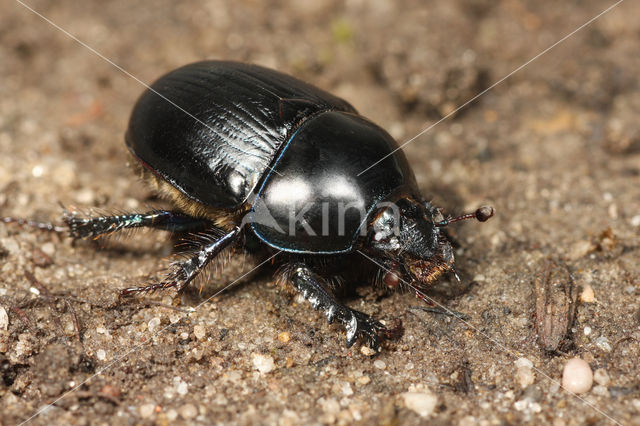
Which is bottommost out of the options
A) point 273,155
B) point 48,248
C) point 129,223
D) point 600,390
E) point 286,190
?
point 600,390

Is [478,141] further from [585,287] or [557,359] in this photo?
[557,359]

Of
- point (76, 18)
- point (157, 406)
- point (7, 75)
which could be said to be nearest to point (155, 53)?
point (76, 18)

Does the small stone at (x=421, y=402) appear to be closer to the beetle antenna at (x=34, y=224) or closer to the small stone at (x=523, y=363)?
the small stone at (x=523, y=363)

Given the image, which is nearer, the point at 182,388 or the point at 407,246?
the point at 182,388

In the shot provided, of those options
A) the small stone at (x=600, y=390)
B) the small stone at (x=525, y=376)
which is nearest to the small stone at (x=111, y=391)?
the small stone at (x=525, y=376)

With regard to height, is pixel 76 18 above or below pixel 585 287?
above

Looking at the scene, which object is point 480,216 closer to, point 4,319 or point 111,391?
point 111,391

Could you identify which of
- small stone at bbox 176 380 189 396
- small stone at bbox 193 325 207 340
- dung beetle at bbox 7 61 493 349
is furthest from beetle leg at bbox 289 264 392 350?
small stone at bbox 176 380 189 396

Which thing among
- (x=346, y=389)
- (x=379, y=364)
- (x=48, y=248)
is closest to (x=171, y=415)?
(x=346, y=389)
